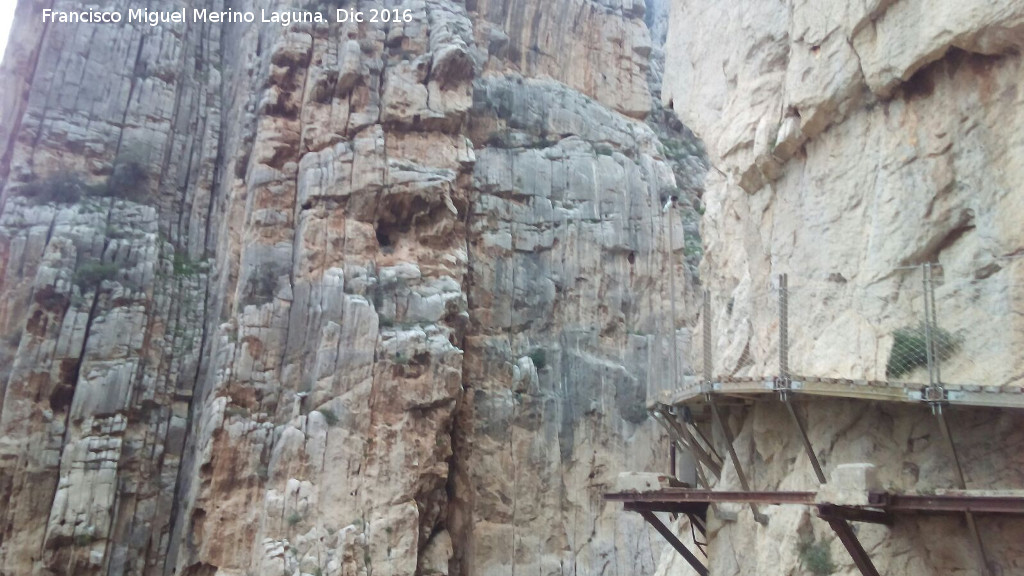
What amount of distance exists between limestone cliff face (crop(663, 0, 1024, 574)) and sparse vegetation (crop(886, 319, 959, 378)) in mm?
109

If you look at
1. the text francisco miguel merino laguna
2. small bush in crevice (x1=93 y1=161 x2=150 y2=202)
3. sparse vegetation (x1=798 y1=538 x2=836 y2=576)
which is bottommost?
sparse vegetation (x1=798 y1=538 x2=836 y2=576)

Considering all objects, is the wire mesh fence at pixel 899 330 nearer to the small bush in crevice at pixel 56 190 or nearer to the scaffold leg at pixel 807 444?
the scaffold leg at pixel 807 444

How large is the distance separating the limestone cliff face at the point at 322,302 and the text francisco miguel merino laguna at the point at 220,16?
46 centimetres

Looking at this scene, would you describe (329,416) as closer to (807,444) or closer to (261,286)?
(261,286)

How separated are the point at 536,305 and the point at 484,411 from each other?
451 cm

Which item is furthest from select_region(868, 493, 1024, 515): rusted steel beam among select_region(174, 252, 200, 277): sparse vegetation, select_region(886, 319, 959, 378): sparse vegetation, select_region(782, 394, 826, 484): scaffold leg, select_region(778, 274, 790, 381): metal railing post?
select_region(174, 252, 200, 277): sparse vegetation

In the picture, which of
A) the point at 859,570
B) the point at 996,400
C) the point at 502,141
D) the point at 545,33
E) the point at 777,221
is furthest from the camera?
the point at 545,33

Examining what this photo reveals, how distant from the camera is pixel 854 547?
32.5ft

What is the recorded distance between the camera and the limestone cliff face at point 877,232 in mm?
10156

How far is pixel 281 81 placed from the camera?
30.9 m

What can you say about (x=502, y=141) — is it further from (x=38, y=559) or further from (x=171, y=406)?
(x=38, y=559)

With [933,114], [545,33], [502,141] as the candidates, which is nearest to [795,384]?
[933,114]

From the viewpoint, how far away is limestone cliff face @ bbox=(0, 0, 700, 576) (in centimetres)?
2628

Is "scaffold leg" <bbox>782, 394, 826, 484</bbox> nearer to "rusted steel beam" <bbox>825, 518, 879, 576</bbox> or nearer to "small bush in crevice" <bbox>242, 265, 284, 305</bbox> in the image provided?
"rusted steel beam" <bbox>825, 518, 879, 576</bbox>
